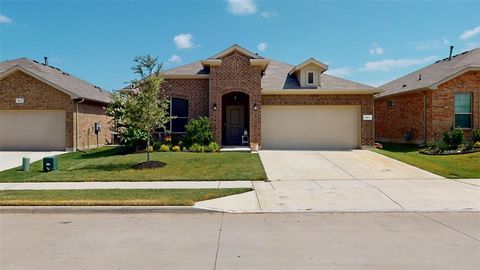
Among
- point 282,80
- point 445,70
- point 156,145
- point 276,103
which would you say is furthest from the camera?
point 445,70

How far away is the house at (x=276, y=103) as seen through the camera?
19.6 meters

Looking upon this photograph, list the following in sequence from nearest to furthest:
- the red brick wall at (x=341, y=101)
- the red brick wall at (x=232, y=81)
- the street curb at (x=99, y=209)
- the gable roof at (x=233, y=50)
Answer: the street curb at (x=99, y=209) < the gable roof at (x=233, y=50) < the red brick wall at (x=232, y=81) < the red brick wall at (x=341, y=101)

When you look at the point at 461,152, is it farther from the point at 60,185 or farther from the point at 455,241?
the point at 60,185

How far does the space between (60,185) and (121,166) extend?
10.9ft

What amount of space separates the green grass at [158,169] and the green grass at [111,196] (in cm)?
214

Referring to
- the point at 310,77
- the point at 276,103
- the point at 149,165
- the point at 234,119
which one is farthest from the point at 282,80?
the point at 149,165

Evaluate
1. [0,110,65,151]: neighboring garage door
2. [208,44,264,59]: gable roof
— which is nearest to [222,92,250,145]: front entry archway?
[208,44,264,59]: gable roof

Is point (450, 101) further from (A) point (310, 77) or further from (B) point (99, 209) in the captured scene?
(B) point (99, 209)

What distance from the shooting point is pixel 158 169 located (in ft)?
46.1

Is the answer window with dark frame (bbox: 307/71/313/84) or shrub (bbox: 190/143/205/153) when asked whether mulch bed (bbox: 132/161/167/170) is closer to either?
shrub (bbox: 190/143/205/153)

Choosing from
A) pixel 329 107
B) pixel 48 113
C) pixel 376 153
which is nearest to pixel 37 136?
pixel 48 113

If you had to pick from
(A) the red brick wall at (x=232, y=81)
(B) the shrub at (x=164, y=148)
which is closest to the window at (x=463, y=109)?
(A) the red brick wall at (x=232, y=81)

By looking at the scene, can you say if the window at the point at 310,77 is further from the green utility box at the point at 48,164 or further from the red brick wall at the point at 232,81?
the green utility box at the point at 48,164

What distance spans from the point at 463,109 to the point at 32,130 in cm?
2426
